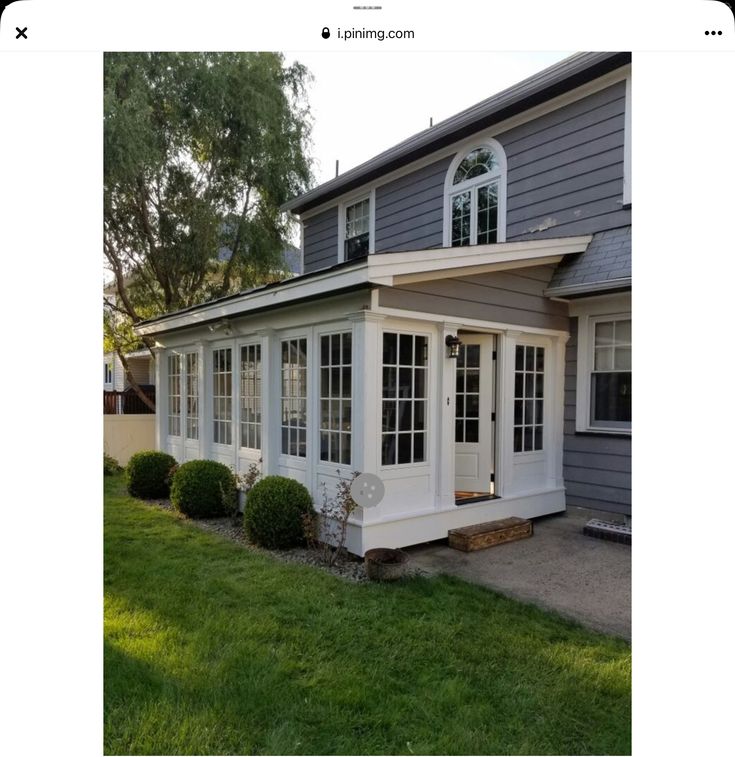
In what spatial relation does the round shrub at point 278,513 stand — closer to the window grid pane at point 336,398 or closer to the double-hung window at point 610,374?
the window grid pane at point 336,398

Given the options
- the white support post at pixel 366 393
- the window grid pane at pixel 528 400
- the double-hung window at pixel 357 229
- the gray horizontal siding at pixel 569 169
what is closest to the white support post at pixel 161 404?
the double-hung window at pixel 357 229

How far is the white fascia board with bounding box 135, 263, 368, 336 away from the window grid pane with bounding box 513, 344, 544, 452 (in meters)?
2.01

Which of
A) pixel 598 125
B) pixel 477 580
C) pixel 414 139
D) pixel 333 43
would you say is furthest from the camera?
pixel 414 139

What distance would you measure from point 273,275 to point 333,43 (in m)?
7.37

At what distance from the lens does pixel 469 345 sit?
4.64 meters

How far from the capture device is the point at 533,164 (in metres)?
5.04

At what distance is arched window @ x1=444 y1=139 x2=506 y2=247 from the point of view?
17.7 ft

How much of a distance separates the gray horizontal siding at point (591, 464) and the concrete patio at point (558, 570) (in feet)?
0.79

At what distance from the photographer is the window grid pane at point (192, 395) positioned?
19.7 ft

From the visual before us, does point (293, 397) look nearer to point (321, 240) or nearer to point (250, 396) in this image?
point (250, 396)

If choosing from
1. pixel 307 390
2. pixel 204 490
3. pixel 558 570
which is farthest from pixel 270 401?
pixel 558 570

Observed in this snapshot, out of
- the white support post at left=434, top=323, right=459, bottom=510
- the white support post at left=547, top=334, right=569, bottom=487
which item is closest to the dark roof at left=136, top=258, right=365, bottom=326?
the white support post at left=434, top=323, right=459, bottom=510

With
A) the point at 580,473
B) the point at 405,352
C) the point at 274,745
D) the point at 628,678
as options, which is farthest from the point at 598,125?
the point at 274,745
